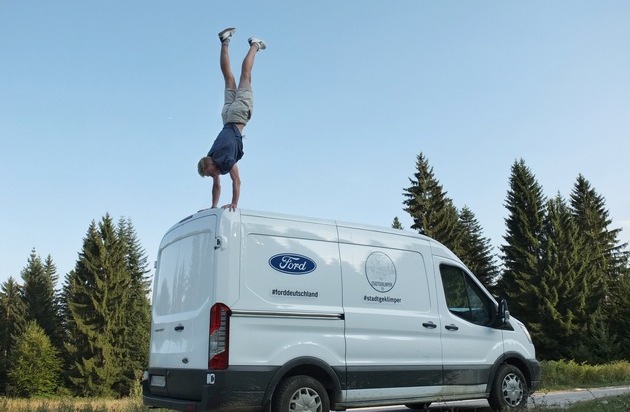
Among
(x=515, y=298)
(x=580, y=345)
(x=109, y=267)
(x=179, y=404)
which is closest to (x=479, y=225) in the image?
(x=515, y=298)

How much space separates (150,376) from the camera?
24.2ft

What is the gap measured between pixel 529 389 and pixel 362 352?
3298mm

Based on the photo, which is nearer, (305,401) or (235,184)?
(305,401)

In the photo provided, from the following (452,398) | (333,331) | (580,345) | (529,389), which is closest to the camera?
(333,331)

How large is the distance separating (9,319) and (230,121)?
70967mm

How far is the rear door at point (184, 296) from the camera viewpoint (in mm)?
6414

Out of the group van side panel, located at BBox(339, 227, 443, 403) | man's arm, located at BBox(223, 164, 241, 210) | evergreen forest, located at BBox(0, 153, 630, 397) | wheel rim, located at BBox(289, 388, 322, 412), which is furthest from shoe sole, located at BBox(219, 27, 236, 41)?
evergreen forest, located at BBox(0, 153, 630, 397)

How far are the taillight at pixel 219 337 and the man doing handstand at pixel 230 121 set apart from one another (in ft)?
5.82

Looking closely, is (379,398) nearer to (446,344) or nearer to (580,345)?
(446,344)

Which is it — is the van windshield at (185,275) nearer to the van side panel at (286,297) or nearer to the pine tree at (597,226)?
the van side panel at (286,297)

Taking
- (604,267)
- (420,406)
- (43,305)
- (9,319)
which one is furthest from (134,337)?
(420,406)

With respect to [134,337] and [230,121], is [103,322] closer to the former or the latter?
[134,337]

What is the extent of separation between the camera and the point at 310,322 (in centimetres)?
675

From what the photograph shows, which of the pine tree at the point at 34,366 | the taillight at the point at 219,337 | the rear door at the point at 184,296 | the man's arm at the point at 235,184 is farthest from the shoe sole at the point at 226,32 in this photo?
the pine tree at the point at 34,366
